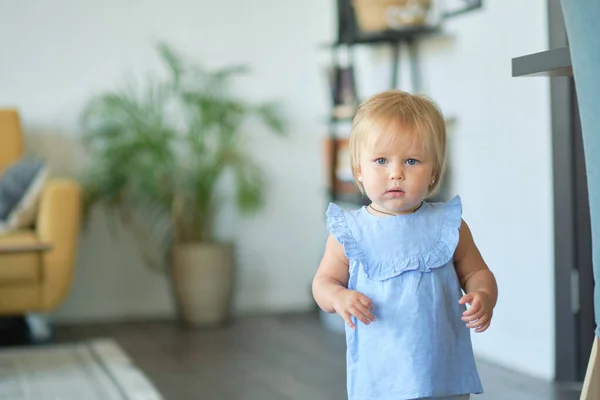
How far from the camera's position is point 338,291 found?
4.46 ft

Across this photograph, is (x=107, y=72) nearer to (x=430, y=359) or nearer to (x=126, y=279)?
(x=126, y=279)

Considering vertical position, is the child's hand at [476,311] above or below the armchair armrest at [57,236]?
above

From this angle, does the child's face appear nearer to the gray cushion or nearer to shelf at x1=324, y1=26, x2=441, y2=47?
shelf at x1=324, y1=26, x2=441, y2=47

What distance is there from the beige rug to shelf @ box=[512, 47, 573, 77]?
5.17 ft

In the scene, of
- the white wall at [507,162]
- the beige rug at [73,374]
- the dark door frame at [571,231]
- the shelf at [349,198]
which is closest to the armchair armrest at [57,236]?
the beige rug at [73,374]

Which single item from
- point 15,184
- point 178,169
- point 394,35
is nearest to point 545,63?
point 394,35

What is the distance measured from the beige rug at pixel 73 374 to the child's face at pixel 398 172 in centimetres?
169

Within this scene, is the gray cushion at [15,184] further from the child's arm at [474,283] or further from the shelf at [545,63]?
the child's arm at [474,283]

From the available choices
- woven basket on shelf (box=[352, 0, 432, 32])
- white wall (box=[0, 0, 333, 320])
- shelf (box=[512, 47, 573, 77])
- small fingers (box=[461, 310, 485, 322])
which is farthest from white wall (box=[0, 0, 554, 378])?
small fingers (box=[461, 310, 485, 322])

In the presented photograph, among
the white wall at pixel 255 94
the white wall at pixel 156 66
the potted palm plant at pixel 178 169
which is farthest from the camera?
the white wall at pixel 156 66

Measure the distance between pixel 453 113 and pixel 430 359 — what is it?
90.7 inches

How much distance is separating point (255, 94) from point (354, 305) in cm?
359

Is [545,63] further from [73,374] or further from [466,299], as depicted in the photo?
[73,374]

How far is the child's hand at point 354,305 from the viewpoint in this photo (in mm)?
1311
